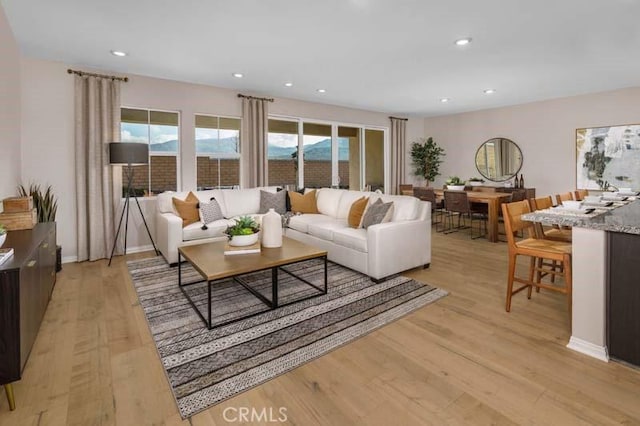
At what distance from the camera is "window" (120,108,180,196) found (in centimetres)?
485

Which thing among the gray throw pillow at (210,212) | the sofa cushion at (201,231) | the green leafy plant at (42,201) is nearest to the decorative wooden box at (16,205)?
the green leafy plant at (42,201)

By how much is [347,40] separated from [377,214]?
1.89 m

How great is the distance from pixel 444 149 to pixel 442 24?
548 cm

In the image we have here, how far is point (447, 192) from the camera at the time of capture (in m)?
6.13

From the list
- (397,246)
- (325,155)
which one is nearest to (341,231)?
(397,246)

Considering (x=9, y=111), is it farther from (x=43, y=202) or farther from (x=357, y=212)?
(x=357, y=212)

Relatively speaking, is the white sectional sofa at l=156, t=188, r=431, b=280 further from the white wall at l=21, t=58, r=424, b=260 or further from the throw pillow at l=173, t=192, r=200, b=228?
the white wall at l=21, t=58, r=424, b=260

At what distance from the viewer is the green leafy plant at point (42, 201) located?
3580mm

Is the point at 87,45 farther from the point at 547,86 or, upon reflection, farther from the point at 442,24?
the point at 547,86

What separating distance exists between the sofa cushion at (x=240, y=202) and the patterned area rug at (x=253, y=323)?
1.33 metres

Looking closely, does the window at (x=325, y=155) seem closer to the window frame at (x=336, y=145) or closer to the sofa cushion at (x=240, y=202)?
the window frame at (x=336, y=145)

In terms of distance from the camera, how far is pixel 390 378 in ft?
6.31

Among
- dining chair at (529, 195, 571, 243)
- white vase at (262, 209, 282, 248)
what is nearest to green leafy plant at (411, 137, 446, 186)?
dining chair at (529, 195, 571, 243)

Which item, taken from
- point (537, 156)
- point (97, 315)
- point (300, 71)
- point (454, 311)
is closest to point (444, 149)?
point (537, 156)
